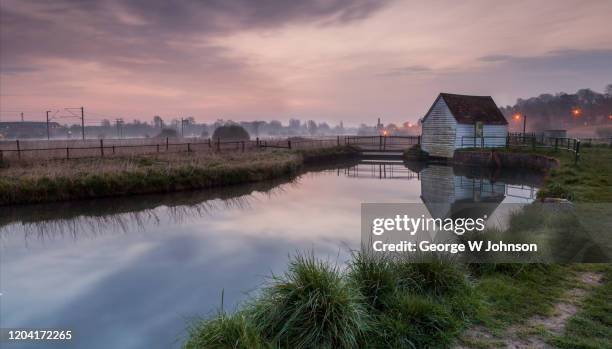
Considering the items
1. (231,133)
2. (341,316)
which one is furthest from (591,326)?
(231,133)

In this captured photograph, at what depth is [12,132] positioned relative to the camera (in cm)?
15475

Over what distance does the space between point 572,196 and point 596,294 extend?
7084mm

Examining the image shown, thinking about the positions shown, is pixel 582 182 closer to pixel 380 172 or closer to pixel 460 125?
pixel 380 172

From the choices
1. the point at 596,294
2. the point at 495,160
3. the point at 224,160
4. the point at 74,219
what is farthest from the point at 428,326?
the point at 495,160

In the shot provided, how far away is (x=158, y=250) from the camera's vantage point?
10.7 metres

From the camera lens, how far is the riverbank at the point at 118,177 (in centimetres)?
1583

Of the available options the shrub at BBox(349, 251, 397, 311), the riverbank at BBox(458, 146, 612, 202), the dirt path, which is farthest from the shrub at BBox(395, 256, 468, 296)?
the riverbank at BBox(458, 146, 612, 202)

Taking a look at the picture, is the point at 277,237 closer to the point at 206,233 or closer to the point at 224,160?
the point at 206,233

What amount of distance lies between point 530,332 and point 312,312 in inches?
103

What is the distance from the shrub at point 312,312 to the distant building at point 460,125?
30854 millimetres

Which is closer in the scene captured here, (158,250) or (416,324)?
(416,324)

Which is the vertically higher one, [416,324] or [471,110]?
[471,110]

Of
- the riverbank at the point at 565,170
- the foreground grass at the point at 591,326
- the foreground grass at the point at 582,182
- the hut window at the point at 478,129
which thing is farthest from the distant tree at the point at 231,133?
the foreground grass at the point at 591,326

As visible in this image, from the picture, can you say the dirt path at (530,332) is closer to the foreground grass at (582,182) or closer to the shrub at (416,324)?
the shrub at (416,324)
